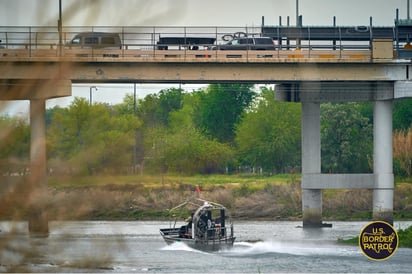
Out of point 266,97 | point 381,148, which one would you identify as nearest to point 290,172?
point 266,97

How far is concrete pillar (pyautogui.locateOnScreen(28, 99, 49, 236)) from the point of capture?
453 cm

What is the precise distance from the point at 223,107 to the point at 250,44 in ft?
43.4

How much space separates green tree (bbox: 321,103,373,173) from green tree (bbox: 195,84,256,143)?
24.3 feet

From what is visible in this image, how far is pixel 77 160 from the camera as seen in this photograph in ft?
15.5

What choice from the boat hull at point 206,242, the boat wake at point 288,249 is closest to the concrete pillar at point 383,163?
the boat wake at point 288,249

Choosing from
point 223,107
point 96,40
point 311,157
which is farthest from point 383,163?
point 96,40

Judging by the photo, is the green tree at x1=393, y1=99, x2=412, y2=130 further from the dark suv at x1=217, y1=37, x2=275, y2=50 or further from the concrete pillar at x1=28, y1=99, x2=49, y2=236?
the concrete pillar at x1=28, y1=99, x2=49, y2=236

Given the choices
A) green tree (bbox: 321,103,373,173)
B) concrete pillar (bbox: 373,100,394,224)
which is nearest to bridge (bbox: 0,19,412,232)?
concrete pillar (bbox: 373,100,394,224)

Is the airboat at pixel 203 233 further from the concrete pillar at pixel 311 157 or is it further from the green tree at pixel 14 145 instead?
the green tree at pixel 14 145

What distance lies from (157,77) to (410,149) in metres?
28.0

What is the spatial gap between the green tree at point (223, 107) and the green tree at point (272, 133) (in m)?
1.14

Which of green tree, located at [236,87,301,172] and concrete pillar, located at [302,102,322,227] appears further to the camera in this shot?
green tree, located at [236,87,301,172]

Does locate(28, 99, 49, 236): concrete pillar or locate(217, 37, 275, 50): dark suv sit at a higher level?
locate(217, 37, 275, 50): dark suv

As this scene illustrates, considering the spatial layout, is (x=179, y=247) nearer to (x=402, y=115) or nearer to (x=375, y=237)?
(x=375, y=237)
